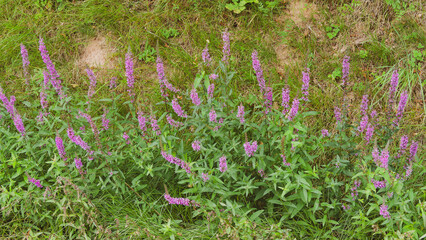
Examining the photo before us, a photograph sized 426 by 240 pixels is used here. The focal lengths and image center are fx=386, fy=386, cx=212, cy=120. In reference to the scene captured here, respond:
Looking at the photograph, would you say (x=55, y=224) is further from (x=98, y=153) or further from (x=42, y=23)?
(x=42, y=23)

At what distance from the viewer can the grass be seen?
15.0ft

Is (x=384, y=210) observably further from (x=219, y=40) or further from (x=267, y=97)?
(x=219, y=40)

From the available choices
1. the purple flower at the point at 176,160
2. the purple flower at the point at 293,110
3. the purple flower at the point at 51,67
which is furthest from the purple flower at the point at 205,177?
the purple flower at the point at 51,67

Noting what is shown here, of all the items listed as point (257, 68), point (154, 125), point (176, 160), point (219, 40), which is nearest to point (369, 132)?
point (257, 68)

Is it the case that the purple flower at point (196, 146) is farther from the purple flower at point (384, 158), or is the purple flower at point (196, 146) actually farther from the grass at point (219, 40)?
the grass at point (219, 40)

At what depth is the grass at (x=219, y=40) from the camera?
4.56m

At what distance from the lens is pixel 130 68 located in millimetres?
3301

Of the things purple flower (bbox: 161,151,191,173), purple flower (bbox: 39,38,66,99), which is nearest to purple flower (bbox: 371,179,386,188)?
purple flower (bbox: 161,151,191,173)

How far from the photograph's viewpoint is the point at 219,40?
510 cm

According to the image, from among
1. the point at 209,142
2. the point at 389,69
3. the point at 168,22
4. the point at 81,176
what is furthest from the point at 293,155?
the point at 168,22

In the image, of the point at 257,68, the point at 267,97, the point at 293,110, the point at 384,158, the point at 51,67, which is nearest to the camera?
the point at 384,158

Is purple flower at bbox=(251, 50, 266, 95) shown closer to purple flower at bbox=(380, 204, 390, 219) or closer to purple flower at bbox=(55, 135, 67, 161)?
purple flower at bbox=(380, 204, 390, 219)

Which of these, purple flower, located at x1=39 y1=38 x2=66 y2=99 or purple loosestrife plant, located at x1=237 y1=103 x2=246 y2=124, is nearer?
purple loosestrife plant, located at x1=237 y1=103 x2=246 y2=124

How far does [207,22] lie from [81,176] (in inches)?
109
